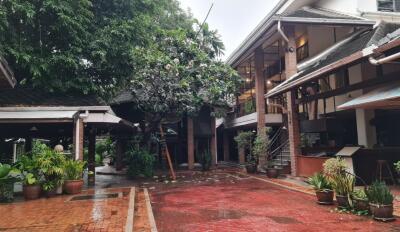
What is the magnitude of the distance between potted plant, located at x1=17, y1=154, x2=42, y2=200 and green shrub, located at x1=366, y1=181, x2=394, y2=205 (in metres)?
9.96

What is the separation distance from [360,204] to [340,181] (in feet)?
2.50

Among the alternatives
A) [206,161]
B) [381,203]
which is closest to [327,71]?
[381,203]

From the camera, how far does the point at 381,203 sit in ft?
21.5

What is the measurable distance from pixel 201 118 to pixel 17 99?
40.5ft

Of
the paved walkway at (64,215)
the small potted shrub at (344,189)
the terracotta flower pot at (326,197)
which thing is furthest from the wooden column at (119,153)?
the small potted shrub at (344,189)

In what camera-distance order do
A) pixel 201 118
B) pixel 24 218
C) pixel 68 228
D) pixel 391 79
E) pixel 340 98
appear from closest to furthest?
pixel 68 228
pixel 24 218
pixel 391 79
pixel 340 98
pixel 201 118

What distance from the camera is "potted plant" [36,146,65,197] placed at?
10562mm

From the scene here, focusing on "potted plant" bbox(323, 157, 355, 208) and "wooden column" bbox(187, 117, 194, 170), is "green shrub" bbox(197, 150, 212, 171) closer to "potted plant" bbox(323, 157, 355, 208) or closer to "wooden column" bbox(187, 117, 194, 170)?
"wooden column" bbox(187, 117, 194, 170)

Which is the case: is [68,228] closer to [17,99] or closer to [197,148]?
[17,99]

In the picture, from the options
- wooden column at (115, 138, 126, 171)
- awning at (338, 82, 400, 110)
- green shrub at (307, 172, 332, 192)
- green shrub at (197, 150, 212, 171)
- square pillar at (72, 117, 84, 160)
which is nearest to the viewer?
awning at (338, 82, 400, 110)

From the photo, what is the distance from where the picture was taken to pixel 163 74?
1557 centimetres

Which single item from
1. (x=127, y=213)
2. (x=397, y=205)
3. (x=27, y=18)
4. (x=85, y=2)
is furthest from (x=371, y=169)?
(x=27, y=18)

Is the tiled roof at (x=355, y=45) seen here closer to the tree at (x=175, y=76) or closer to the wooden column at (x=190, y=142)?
the tree at (x=175, y=76)

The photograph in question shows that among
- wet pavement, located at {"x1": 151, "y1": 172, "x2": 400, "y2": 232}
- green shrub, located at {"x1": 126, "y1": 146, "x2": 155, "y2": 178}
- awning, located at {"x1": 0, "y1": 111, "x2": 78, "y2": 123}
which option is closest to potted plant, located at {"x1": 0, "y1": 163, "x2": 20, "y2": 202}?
awning, located at {"x1": 0, "y1": 111, "x2": 78, "y2": 123}
